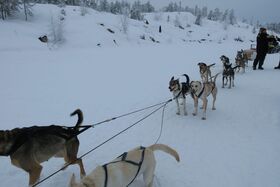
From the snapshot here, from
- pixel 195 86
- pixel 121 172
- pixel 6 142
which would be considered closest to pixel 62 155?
pixel 6 142

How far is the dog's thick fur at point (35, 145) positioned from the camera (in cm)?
314

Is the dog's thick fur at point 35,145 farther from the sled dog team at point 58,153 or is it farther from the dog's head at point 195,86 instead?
the dog's head at point 195,86

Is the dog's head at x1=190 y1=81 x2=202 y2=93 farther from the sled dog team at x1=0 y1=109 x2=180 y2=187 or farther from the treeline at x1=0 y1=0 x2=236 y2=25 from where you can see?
the treeline at x1=0 y1=0 x2=236 y2=25

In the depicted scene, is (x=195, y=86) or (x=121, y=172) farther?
(x=195, y=86)

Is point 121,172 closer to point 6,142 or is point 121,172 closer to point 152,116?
point 6,142

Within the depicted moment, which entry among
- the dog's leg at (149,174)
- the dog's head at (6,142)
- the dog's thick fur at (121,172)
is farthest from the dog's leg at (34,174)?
the dog's leg at (149,174)

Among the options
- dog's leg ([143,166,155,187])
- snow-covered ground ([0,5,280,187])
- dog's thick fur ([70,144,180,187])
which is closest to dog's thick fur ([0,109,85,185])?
snow-covered ground ([0,5,280,187])

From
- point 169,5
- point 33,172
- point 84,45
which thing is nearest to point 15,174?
point 33,172

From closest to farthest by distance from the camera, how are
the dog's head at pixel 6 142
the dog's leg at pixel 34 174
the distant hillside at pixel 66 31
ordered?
1. the dog's head at pixel 6 142
2. the dog's leg at pixel 34 174
3. the distant hillside at pixel 66 31

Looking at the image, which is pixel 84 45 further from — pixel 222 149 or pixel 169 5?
pixel 169 5

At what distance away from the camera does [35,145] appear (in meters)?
3.33

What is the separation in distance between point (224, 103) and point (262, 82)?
13.4ft

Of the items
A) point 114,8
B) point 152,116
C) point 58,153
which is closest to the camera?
point 58,153

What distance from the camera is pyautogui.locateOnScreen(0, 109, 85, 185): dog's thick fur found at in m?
3.14
